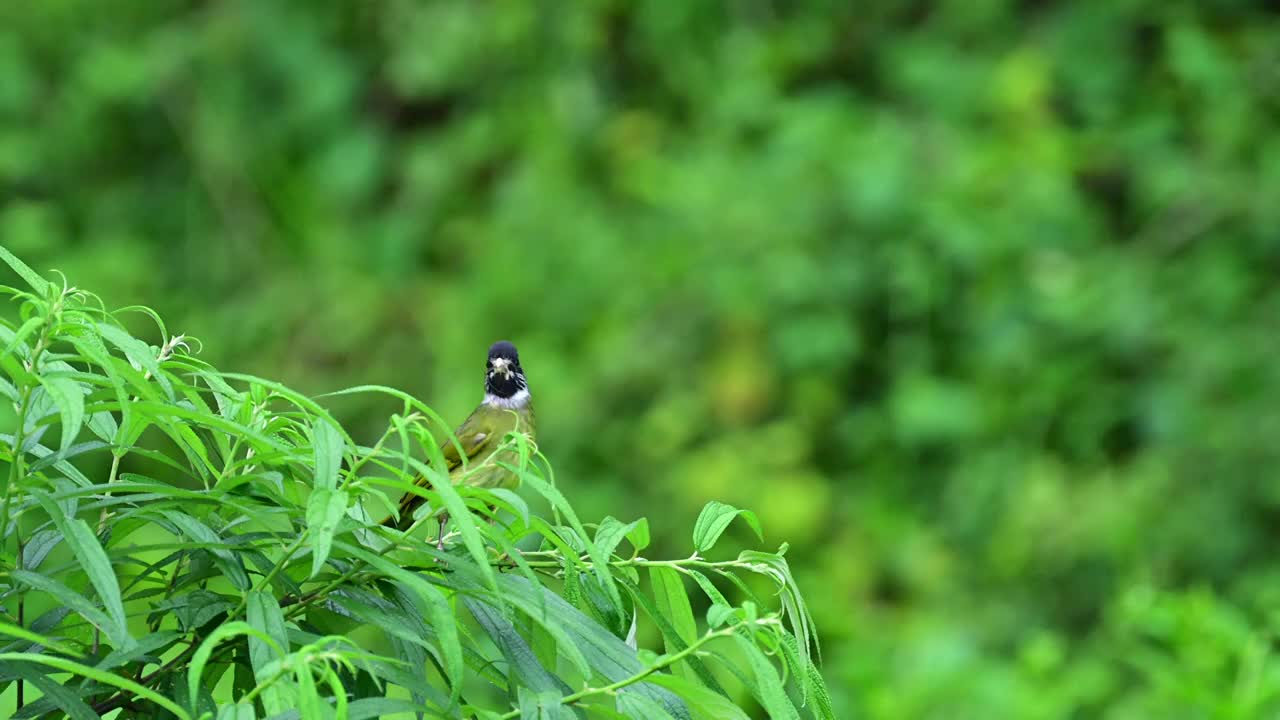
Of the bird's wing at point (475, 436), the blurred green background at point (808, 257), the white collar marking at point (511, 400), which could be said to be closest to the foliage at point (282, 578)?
the bird's wing at point (475, 436)

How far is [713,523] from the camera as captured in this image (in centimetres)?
184

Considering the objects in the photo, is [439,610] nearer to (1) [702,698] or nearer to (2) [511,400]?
(1) [702,698]

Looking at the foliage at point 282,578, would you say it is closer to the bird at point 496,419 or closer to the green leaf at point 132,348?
the green leaf at point 132,348

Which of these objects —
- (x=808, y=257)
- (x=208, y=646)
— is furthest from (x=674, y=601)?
(x=808, y=257)

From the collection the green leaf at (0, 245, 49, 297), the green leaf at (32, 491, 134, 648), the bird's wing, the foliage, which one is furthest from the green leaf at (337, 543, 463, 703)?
the bird's wing

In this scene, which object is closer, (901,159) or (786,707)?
(786,707)

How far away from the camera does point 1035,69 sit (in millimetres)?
7031

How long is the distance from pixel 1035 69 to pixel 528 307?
266 cm

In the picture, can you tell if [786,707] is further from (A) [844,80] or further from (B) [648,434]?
(A) [844,80]

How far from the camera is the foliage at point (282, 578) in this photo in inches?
60.0

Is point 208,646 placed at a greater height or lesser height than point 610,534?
lesser

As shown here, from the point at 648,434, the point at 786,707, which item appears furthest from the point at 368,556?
the point at 648,434

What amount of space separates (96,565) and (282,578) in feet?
0.75

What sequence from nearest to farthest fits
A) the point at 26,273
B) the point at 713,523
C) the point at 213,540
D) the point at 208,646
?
the point at 208,646 → the point at 213,540 → the point at 26,273 → the point at 713,523
